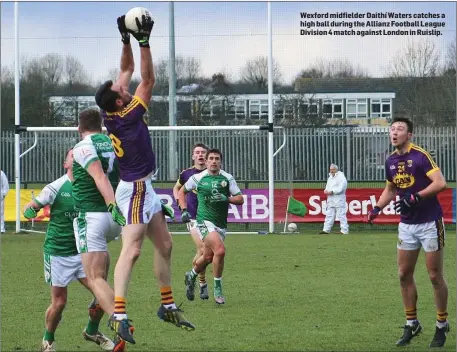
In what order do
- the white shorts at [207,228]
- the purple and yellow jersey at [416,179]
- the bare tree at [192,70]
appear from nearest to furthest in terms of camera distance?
the purple and yellow jersey at [416,179]
the white shorts at [207,228]
the bare tree at [192,70]

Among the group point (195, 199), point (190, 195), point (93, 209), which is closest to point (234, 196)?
point (195, 199)

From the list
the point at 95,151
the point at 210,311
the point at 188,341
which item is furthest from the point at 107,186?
the point at 210,311

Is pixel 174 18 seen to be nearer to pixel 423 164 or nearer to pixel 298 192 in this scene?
pixel 298 192

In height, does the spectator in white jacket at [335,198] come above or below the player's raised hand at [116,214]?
below

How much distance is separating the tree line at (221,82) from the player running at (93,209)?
75.7 feet

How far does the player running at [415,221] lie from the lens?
10836 mm

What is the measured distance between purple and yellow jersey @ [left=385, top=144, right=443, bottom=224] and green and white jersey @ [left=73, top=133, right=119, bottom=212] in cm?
315

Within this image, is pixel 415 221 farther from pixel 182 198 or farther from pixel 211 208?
pixel 182 198

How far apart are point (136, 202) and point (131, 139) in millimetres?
614

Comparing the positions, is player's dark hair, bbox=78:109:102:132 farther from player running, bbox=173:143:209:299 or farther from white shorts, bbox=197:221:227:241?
player running, bbox=173:143:209:299

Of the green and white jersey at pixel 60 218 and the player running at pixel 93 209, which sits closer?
the player running at pixel 93 209

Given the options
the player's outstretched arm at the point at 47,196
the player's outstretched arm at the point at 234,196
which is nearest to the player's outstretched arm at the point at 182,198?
the player's outstretched arm at the point at 234,196

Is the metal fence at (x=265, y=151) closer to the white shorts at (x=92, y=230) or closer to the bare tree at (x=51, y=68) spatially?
the bare tree at (x=51, y=68)

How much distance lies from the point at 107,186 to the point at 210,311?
174 inches
